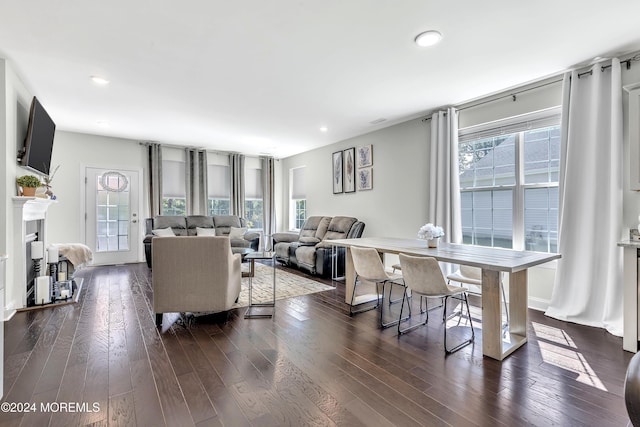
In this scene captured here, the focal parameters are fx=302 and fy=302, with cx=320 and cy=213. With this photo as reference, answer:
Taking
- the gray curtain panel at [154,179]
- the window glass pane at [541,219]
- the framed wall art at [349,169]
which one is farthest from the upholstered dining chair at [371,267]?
→ the gray curtain panel at [154,179]

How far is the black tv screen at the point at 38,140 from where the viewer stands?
3391 millimetres

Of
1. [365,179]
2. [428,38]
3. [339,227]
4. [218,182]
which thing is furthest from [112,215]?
[428,38]

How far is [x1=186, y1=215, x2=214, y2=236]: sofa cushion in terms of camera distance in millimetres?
6281

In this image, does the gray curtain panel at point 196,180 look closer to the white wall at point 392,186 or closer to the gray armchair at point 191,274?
the white wall at point 392,186

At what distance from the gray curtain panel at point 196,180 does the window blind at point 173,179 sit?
164mm

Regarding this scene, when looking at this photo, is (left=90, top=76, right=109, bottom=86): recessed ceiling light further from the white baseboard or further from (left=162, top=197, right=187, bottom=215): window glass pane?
(left=162, top=197, right=187, bottom=215): window glass pane

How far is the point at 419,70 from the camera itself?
3.11 meters

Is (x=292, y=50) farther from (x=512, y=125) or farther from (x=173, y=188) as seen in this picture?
(x=173, y=188)

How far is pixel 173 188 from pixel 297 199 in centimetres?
292

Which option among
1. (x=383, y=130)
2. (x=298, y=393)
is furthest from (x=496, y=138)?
(x=298, y=393)

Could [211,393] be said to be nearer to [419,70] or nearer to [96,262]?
[419,70]

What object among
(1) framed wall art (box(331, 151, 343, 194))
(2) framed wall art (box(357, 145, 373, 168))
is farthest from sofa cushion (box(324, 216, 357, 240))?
(2) framed wall art (box(357, 145, 373, 168))

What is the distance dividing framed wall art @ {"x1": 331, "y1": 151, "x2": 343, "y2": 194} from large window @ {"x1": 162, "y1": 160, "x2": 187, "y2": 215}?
3.40 m

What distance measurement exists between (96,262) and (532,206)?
7.39 metres
